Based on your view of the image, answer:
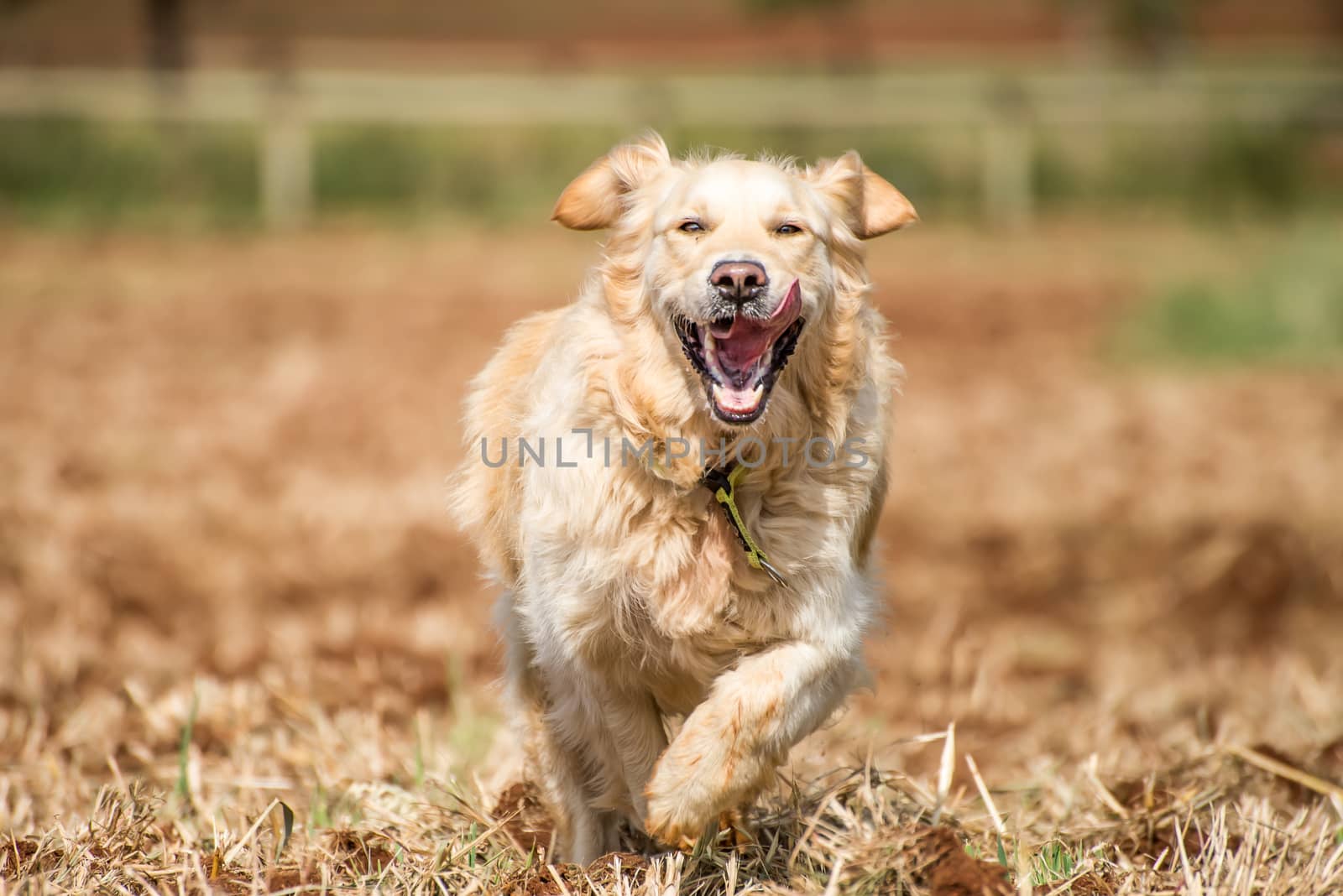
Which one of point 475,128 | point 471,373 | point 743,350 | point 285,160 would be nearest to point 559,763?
point 743,350

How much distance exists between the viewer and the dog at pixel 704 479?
134 inches

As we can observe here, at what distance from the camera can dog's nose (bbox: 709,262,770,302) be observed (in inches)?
133

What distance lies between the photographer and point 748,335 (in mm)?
3564

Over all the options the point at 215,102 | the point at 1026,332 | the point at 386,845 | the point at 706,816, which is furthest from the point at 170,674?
the point at 215,102

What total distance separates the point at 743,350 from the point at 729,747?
37.9 inches

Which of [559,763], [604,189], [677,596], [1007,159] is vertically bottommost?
[559,763]

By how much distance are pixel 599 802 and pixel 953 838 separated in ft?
3.50

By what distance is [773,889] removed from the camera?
3248mm

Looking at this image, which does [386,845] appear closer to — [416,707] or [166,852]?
[166,852]

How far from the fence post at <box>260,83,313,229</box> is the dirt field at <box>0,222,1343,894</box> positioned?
15.9 feet

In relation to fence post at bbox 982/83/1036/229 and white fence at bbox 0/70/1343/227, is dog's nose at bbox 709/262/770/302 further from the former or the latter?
fence post at bbox 982/83/1036/229

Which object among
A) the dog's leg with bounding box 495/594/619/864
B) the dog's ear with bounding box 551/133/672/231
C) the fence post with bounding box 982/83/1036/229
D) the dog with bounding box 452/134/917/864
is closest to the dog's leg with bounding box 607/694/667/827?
the dog with bounding box 452/134/917/864

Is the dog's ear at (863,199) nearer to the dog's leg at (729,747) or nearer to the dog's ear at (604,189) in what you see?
the dog's ear at (604,189)

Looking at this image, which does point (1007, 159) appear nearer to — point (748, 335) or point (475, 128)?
point (475, 128)
